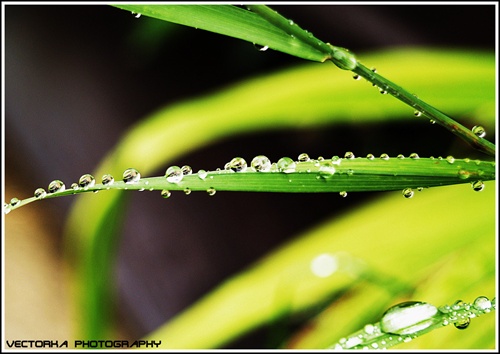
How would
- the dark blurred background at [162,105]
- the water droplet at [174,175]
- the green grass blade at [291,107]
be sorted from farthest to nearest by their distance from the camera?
the dark blurred background at [162,105], the green grass blade at [291,107], the water droplet at [174,175]

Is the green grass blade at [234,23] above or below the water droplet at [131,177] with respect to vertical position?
above

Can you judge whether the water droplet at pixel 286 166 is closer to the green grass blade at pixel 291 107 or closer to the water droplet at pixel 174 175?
the water droplet at pixel 174 175

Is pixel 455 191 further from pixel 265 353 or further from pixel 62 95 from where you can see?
pixel 62 95

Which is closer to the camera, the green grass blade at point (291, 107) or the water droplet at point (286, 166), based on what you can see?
the water droplet at point (286, 166)

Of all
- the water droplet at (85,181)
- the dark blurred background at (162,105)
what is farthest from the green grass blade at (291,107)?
the water droplet at (85,181)

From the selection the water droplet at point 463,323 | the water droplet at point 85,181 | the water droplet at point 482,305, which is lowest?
the water droplet at point 463,323

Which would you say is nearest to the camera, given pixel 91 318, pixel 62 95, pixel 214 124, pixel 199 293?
pixel 91 318

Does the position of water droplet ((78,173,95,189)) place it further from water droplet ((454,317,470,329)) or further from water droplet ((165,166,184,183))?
water droplet ((454,317,470,329))

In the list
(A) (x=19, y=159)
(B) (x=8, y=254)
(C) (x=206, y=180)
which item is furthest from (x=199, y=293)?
(C) (x=206, y=180)
